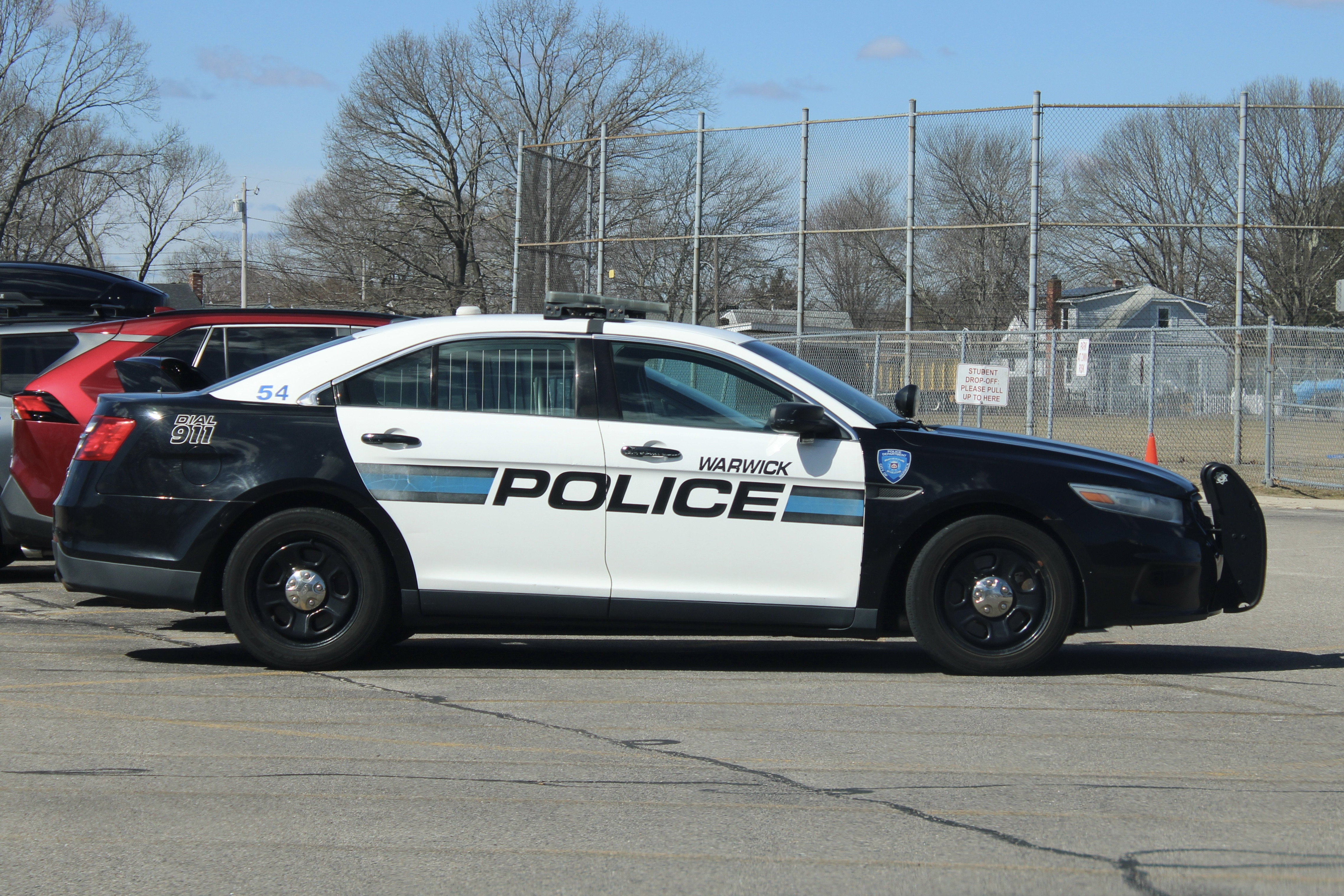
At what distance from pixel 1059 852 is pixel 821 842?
2.20ft

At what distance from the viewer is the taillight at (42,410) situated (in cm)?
807

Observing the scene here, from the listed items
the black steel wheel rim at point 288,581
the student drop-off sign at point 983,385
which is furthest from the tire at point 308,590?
the student drop-off sign at point 983,385

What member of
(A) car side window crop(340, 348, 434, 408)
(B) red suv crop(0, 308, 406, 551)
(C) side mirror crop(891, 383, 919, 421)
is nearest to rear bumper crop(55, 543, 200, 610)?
(A) car side window crop(340, 348, 434, 408)

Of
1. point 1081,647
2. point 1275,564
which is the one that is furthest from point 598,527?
point 1275,564

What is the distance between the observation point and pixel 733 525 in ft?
19.8

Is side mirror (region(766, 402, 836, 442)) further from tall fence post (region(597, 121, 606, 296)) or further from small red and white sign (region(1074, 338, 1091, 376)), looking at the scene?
tall fence post (region(597, 121, 606, 296))

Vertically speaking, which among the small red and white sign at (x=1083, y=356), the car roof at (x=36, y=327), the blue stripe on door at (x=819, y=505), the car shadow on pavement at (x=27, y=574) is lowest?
the car shadow on pavement at (x=27, y=574)

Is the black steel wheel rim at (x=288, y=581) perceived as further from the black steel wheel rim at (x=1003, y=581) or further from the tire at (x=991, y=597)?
the black steel wheel rim at (x=1003, y=581)

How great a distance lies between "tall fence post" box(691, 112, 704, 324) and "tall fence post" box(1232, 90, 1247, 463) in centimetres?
924

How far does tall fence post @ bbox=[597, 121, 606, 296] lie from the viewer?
25703 millimetres

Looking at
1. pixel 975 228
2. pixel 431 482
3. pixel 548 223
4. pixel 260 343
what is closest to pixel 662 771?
pixel 431 482

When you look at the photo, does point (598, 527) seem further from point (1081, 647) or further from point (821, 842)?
point (1081, 647)

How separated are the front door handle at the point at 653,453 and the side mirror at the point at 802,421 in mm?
462

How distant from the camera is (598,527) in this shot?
6.05m
